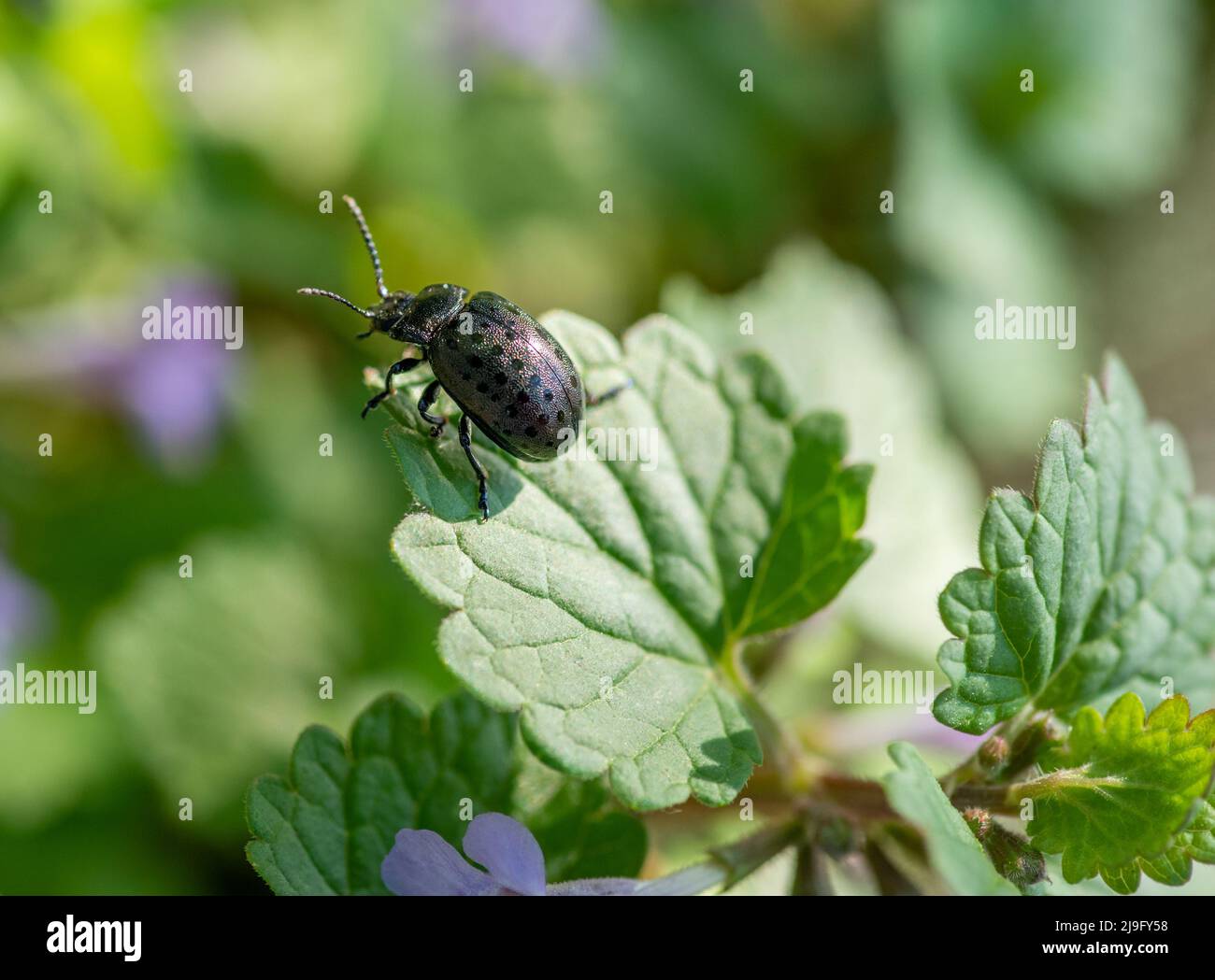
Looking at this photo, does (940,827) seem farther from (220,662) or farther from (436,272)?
(436,272)

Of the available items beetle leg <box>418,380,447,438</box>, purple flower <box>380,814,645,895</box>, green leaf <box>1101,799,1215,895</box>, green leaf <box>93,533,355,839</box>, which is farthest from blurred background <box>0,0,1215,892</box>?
beetle leg <box>418,380,447,438</box>

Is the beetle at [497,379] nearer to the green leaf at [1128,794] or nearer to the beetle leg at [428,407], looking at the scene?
the beetle leg at [428,407]

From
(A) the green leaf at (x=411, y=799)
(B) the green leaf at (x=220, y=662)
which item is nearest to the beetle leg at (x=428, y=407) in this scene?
(A) the green leaf at (x=411, y=799)

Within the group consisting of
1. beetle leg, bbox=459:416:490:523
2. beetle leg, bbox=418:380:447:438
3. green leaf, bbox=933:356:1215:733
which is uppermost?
beetle leg, bbox=418:380:447:438

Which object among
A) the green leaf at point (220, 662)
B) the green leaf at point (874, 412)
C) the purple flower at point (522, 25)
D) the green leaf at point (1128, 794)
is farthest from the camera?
the purple flower at point (522, 25)

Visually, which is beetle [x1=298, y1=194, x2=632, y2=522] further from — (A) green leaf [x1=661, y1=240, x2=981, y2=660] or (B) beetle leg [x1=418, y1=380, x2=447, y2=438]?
(A) green leaf [x1=661, y1=240, x2=981, y2=660]

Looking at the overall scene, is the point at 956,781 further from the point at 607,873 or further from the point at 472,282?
the point at 472,282

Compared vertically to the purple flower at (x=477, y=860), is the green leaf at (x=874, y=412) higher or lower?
higher
